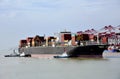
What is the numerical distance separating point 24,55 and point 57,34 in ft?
37.5

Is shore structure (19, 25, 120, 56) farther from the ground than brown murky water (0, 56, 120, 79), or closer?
farther from the ground

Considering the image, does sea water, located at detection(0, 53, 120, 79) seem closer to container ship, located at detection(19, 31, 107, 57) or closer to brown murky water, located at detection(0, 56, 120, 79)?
brown murky water, located at detection(0, 56, 120, 79)

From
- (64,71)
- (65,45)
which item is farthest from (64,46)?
(64,71)

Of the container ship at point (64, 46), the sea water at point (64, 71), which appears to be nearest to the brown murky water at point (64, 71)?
the sea water at point (64, 71)

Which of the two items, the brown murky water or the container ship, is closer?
the brown murky water

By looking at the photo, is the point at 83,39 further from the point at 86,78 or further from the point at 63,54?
the point at 86,78

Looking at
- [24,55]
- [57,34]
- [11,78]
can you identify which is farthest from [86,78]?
[24,55]

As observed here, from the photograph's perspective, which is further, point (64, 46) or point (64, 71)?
point (64, 46)

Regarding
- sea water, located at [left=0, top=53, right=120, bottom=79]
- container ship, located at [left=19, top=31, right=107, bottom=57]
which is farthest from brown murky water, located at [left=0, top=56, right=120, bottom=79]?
container ship, located at [left=19, top=31, right=107, bottom=57]

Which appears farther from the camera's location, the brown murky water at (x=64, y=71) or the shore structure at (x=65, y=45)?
the shore structure at (x=65, y=45)

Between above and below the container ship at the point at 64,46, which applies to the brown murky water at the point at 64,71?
below

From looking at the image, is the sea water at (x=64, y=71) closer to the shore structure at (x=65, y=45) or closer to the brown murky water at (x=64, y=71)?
the brown murky water at (x=64, y=71)

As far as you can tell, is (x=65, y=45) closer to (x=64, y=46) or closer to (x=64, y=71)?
(x=64, y=46)

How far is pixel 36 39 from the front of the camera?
10331 centimetres
